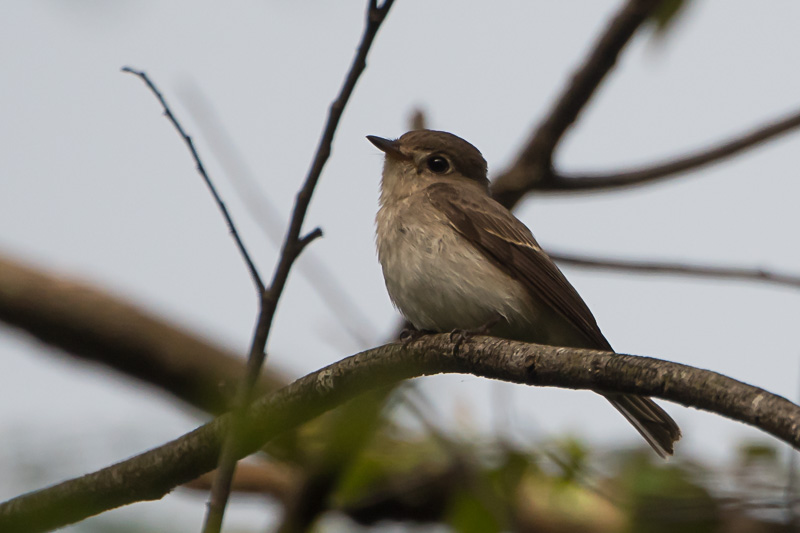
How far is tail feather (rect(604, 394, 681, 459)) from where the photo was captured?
16.5 ft

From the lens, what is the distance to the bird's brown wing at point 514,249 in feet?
17.1

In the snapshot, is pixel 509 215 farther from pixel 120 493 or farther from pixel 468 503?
pixel 120 493

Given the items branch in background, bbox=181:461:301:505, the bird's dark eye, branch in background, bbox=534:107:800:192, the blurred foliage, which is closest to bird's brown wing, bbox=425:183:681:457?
the bird's dark eye

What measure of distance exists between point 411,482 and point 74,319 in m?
3.23

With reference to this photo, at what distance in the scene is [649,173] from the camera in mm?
6348

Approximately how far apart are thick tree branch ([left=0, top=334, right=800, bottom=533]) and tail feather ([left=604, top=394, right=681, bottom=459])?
153 centimetres

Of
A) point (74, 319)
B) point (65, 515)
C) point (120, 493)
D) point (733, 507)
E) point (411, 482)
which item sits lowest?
point (65, 515)

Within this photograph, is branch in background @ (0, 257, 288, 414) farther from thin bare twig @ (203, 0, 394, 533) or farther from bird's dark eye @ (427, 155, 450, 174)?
thin bare twig @ (203, 0, 394, 533)

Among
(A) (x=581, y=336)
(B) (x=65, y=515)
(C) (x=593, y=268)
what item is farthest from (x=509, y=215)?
(B) (x=65, y=515)

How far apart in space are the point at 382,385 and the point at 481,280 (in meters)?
1.37

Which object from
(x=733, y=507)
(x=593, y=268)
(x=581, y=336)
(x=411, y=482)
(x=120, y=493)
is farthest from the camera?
(x=411, y=482)

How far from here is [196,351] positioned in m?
8.13

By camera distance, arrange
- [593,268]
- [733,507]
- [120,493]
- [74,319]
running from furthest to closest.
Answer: [74,319] → [593,268] → [733,507] → [120,493]

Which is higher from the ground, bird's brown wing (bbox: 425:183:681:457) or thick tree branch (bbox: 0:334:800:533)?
bird's brown wing (bbox: 425:183:681:457)
